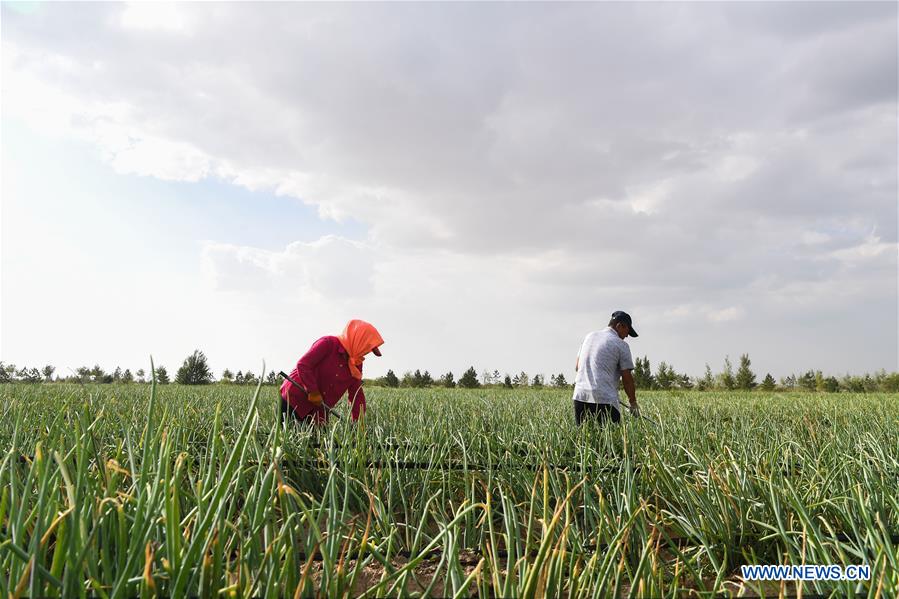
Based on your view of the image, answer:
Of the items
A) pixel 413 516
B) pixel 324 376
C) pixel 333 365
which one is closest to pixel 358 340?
pixel 333 365

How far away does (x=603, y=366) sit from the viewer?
5480 millimetres

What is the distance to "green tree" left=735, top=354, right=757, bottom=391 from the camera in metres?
27.2

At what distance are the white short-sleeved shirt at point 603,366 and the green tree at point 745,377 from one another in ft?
82.5

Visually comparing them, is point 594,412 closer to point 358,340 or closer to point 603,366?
point 603,366

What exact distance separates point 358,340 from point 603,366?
8.00 ft

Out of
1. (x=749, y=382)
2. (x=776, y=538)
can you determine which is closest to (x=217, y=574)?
(x=776, y=538)

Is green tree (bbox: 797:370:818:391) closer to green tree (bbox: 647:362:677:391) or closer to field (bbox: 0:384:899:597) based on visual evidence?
green tree (bbox: 647:362:677:391)

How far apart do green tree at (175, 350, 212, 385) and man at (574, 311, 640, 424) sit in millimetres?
22949

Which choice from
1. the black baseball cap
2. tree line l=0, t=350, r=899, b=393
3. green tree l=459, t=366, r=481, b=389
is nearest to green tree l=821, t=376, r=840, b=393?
tree line l=0, t=350, r=899, b=393

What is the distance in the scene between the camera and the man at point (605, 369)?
17.6ft

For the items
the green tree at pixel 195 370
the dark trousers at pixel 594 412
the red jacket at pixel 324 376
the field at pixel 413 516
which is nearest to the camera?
the field at pixel 413 516

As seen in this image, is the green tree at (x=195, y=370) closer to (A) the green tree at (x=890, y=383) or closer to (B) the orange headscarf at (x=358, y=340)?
(B) the orange headscarf at (x=358, y=340)

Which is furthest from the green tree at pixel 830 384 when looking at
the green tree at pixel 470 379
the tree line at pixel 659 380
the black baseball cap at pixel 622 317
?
the black baseball cap at pixel 622 317

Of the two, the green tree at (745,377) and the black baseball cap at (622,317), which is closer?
the black baseball cap at (622,317)
